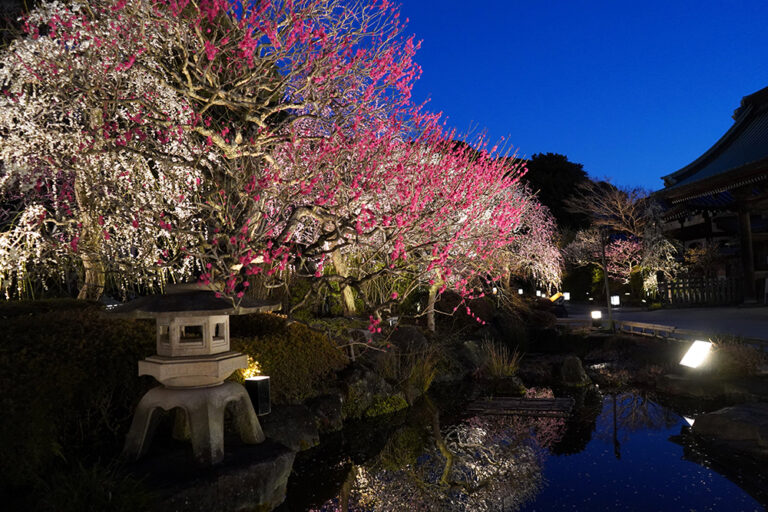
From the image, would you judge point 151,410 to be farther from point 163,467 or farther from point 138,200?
point 138,200

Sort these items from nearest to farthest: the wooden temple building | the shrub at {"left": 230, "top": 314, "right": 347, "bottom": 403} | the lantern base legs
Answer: the lantern base legs
the shrub at {"left": 230, "top": 314, "right": 347, "bottom": 403}
the wooden temple building

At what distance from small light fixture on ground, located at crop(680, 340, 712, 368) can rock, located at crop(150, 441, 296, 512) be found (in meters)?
8.57

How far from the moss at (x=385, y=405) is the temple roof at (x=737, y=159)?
31.0 feet

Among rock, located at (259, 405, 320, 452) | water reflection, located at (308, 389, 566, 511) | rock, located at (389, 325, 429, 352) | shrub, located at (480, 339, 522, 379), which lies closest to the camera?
water reflection, located at (308, 389, 566, 511)

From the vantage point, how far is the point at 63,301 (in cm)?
898

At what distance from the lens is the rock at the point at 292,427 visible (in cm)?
685

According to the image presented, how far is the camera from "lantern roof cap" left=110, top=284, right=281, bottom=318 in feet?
16.6

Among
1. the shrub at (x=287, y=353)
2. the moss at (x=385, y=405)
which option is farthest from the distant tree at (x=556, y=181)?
the shrub at (x=287, y=353)

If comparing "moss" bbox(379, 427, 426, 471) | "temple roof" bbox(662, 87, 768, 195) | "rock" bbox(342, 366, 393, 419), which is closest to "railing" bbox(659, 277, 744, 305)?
"temple roof" bbox(662, 87, 768, 195)

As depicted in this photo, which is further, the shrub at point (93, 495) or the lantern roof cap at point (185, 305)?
the lantern roof cap at point (185, 305)

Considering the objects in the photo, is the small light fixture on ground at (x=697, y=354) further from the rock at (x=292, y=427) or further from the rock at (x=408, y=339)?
the rock at (x=292, y=427)

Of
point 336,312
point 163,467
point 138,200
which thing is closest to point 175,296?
point 163,467

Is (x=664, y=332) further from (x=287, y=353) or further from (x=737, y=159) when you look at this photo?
(x=287, y=353)

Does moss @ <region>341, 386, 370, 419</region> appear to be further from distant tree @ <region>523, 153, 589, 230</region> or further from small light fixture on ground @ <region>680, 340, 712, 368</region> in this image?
distant tree @ <region>523, 153, 589, 230</region>
